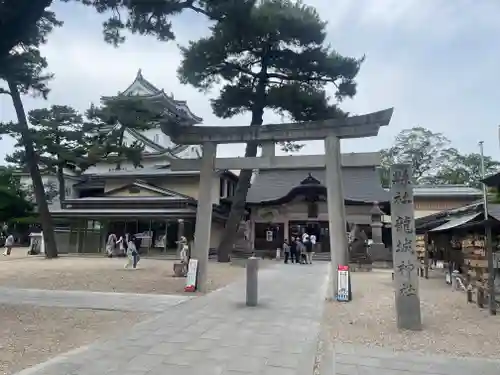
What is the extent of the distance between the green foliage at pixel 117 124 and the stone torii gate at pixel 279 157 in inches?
799

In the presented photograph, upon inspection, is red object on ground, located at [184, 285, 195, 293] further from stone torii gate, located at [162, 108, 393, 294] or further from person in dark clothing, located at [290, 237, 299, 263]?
person in dark clothing, located at [290, 237, 299, 263]

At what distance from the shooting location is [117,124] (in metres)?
34.7

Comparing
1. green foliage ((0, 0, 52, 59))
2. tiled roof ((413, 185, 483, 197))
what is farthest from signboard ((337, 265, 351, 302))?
tiled roof ((413, 185, 483, 197))

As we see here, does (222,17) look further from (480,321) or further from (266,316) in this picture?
(480,321)

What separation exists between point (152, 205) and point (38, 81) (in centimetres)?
992

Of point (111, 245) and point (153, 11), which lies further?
point (111, 245)

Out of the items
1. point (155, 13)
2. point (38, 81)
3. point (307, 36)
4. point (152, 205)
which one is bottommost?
point (152, 205)

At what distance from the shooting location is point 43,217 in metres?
23.4

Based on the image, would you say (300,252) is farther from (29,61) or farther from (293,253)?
(29,61)

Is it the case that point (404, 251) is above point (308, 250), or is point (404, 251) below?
below

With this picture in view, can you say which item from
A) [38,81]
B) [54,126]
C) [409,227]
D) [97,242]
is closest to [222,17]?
[409,227]

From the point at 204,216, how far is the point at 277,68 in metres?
12.0

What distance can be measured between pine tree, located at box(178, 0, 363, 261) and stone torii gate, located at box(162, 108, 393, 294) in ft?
27.4

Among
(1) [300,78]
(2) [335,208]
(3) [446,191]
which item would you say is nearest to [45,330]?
(2) [335,208]
